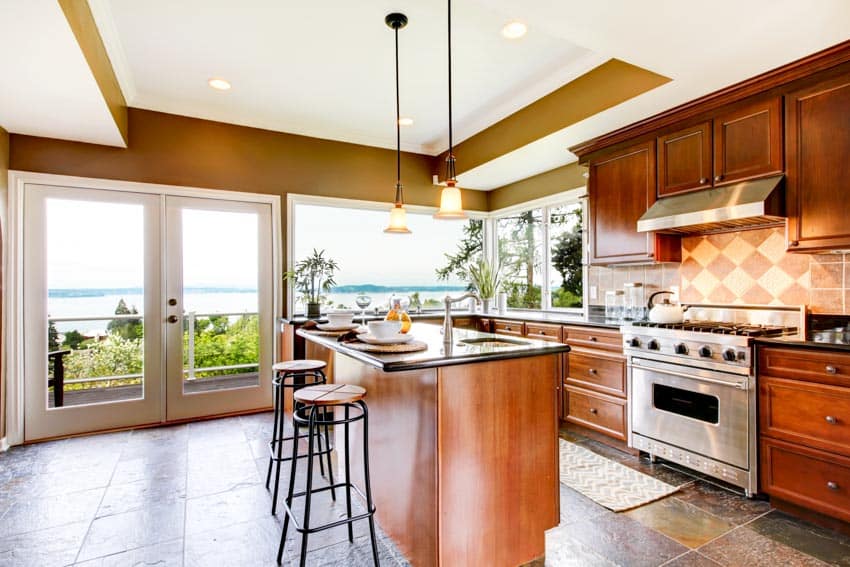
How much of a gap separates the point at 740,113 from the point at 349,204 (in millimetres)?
3471

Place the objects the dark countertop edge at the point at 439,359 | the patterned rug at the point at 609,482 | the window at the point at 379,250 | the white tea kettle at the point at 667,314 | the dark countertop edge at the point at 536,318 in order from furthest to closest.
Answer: the window at the point at 379,250 < the dark countertop edge at the point at 536,318 < the white tea kettle at the point at 667,314 < the patterned rug at the point at 609,482 < the dark countertop edge at the point at 439,359

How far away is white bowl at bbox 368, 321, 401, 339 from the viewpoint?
203cm

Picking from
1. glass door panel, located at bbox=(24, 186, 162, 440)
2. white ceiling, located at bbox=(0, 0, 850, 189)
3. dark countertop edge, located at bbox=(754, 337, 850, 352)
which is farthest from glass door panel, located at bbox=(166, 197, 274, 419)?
dark countertop edge, located at bbox=(754, 337, 850, 352)

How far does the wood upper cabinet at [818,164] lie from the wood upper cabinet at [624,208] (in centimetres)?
87

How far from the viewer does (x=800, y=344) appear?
2.28m

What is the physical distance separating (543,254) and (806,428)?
9.54ft

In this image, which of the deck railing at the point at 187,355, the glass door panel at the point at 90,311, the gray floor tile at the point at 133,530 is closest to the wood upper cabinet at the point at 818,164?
the gray floor tile at the point at 133,530

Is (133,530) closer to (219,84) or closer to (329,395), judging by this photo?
(329,395)

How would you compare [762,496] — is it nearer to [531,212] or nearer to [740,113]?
[740,113]

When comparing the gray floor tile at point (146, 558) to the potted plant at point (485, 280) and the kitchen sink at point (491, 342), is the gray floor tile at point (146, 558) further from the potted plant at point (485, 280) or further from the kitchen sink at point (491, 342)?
the potted plant at point (485, 280)

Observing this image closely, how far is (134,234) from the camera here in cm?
393

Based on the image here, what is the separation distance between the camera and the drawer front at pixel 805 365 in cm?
214

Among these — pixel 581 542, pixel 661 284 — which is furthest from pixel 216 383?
pixel 661 284

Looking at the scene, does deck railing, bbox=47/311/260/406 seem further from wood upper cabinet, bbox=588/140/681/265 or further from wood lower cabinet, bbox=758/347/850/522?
wood lower cabinet, bbox=758/347/850/522
